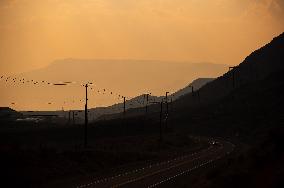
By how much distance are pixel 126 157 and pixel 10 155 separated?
22.0 meters

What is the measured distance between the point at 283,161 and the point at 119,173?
77.8 feet

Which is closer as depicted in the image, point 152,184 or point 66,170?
point 152,184

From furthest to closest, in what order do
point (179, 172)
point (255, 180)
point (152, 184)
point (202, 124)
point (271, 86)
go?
point (271, 86)
point (202, 124)
point (179, 172)
point (152, 184)
point (255, 180)

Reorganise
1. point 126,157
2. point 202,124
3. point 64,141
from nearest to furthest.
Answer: point 126,157
point 64,141
point 202,124

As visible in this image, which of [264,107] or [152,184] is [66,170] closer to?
[152,184]

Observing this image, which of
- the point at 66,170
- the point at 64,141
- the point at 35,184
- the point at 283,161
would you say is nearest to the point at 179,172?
the point at 66,170

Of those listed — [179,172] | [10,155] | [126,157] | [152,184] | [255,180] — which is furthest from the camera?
[126,157]

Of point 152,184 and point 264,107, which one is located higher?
point 264,107

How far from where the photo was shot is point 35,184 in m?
44.4

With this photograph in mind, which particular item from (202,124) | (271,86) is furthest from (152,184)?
(271,86)

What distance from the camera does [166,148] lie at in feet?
325

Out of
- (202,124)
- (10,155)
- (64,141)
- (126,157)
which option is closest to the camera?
(10,155)

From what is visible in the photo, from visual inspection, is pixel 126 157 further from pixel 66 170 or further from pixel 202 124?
pixel 202 124

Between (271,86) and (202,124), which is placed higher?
(271,86)
